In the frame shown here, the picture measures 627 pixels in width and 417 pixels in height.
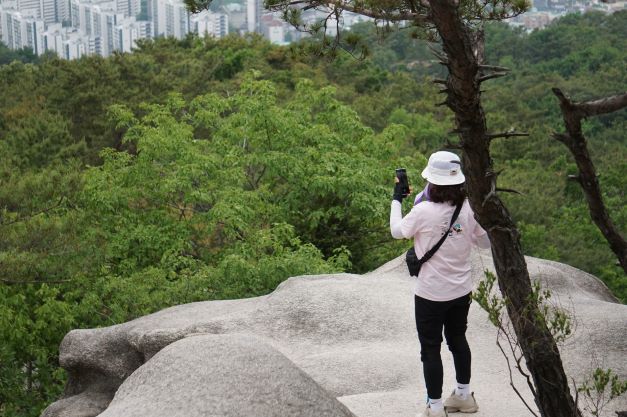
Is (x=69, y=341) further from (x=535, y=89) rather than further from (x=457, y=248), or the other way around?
(x=535, y=89)

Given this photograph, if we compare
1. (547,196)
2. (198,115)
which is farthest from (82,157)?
(547,196)

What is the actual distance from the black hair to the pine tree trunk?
1.25 feet

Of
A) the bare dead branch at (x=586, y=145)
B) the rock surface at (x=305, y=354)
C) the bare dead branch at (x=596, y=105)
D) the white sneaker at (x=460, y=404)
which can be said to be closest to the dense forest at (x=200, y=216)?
the rock surface at (x=305, y=354)

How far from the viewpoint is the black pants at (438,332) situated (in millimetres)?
5559

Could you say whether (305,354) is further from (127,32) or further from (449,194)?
(127,32)

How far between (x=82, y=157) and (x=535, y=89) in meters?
31.9

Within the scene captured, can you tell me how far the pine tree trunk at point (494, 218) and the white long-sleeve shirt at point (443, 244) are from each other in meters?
0.33

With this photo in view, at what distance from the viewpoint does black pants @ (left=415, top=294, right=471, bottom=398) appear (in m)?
5.56

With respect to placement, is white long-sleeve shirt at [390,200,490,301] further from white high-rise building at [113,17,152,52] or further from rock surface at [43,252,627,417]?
white high-rise building at [113,17,152,52]

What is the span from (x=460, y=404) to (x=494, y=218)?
1.60 m

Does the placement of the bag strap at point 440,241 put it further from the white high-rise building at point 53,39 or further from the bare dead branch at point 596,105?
the white high-rise building at point 53,39

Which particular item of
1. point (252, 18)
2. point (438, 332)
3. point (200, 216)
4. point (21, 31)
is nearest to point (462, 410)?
point (438, 332)

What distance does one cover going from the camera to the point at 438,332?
5633 millimetres

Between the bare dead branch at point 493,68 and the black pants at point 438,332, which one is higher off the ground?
the bare dead branch at point 493,68
